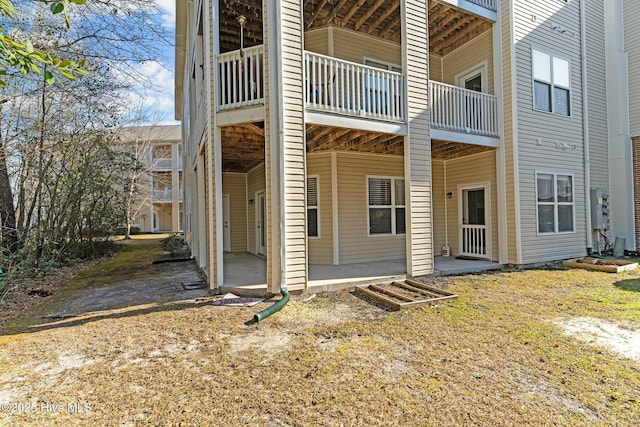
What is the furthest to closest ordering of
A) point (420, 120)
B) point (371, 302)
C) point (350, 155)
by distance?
point (350, 155)
point (420, 120)
point (371, 302)

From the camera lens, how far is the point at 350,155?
8.97 m

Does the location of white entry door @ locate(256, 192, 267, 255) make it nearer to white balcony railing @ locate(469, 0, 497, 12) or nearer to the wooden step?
the wooden step

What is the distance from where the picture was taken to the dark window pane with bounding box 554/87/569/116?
30.6ft

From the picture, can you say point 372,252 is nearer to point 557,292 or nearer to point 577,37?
point 557,292

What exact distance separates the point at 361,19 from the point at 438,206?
19.0 ft

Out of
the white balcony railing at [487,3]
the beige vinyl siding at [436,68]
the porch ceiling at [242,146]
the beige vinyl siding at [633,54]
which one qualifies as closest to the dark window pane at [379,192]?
the porch ceiling at [242,146]

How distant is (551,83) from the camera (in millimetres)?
9164

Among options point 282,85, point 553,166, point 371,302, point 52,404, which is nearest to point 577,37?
point 553,166

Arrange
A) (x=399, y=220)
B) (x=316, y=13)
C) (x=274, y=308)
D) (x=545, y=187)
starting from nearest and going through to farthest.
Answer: (x=274, y=308)
(x=316, y=13)
(x=545, y=187)
(x=399, y=220)

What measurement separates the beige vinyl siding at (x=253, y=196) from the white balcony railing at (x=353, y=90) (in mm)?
4299

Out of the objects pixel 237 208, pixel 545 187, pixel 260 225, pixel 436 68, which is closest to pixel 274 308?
pixel 260 225

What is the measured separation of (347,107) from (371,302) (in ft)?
12.2

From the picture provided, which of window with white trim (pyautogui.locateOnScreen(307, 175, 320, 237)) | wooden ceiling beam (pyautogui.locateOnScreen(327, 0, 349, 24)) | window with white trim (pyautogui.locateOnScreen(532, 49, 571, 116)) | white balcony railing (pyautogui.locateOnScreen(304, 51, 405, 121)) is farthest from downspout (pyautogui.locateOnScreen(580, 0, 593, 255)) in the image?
window with white trim (pyautogui.locateOnScreen(307, 175, 320, 237))

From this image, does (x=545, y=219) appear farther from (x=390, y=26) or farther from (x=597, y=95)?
(x=390, y=26)
